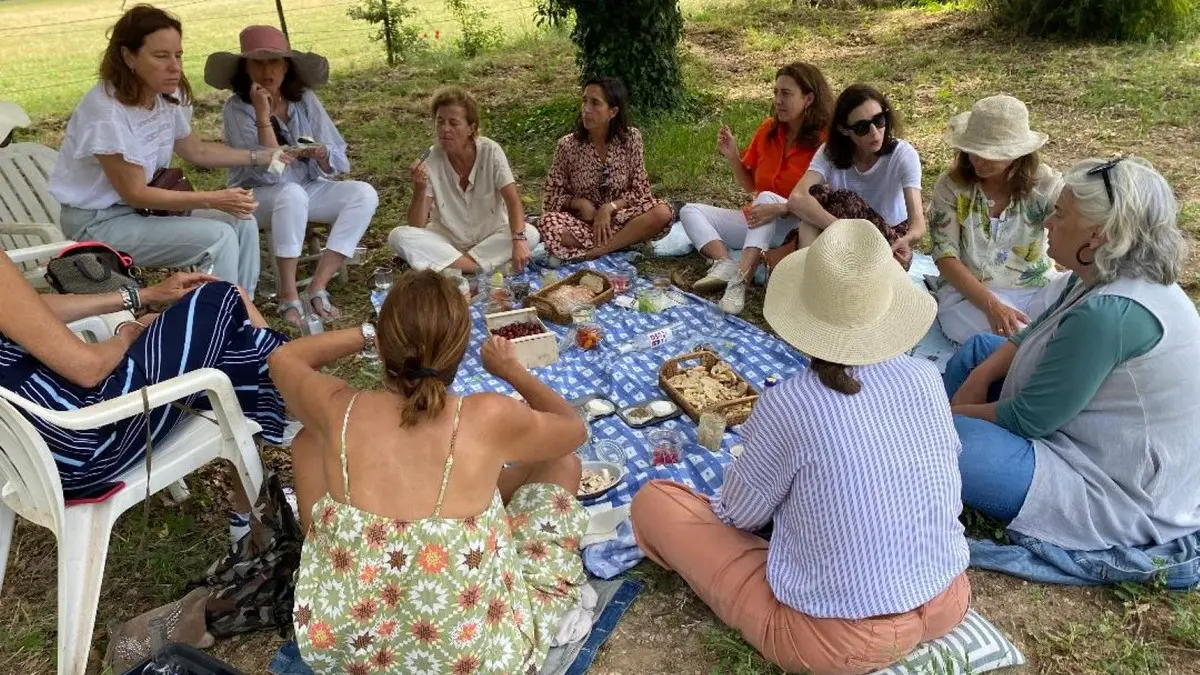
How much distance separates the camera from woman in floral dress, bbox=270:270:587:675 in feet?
7.45

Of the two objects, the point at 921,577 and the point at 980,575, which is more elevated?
the point at 921,577

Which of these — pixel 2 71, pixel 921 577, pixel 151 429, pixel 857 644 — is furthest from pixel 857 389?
pixel 2 71

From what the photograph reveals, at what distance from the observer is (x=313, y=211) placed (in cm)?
524

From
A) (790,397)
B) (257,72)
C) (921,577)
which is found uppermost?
(257,72)

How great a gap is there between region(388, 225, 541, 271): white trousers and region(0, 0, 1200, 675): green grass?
42 centimetres

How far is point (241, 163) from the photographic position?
499cm

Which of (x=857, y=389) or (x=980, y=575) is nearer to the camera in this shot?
(x=857, y=389)

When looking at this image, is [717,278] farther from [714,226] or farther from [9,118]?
Answer: [9,118]

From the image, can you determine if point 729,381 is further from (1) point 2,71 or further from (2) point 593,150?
(1) point 2,71

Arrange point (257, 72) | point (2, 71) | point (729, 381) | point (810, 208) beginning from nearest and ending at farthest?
1. point (729, 381)
2. point (810, 208)
3. point (257, 72)
4. point (2, 71)

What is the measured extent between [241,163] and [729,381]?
3.16m

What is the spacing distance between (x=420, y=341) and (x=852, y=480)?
1.22m

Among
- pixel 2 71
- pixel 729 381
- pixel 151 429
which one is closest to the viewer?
pixel 151 429

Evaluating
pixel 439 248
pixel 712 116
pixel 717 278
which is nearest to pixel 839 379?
pixel 717 278
